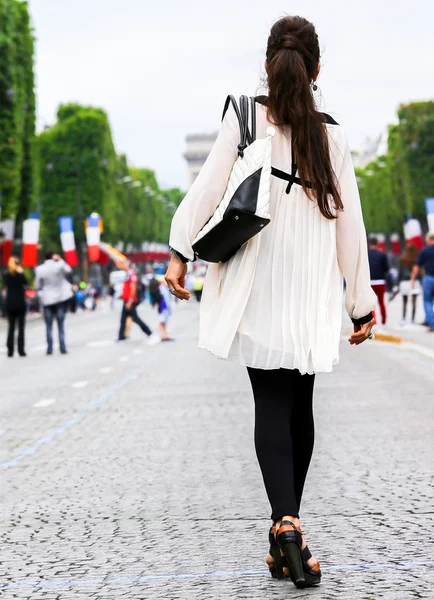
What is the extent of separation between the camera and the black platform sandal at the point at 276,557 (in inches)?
178

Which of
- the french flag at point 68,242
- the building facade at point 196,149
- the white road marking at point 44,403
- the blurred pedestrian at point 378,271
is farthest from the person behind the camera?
the building facade at point 196,149

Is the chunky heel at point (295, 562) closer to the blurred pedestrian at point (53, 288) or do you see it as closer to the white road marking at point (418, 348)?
the white road marking at point (418, 348)

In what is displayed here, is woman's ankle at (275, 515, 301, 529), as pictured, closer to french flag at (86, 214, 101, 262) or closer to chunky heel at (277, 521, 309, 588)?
chunky heel at (277, 521, 309, 588)

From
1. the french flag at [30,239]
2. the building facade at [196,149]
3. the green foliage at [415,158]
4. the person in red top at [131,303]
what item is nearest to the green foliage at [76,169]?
the green foliage at [415,158]

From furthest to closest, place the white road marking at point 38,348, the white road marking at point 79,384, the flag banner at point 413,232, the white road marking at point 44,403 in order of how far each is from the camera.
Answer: the flag banner at point 413,232, the white road marking at point 38,348, the white road marking at point 79,384, the white road marking at point 44,403

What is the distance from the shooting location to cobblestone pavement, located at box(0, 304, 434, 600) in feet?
15.6

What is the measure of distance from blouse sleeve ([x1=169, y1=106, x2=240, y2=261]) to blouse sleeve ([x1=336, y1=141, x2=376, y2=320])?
1.33 ft

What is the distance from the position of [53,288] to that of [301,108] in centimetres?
1895

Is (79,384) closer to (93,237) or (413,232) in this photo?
(413,232)

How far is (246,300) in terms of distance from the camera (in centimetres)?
459

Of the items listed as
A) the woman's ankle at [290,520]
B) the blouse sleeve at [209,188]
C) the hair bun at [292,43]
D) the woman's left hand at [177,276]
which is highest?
the hair bun at [292,43]

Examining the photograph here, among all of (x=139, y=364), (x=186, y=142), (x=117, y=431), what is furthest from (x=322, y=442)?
(x=186, y=142)

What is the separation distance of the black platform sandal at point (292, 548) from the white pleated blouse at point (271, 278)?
53cm

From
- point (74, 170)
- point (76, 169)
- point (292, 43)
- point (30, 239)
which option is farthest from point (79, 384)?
point (74, 170)
